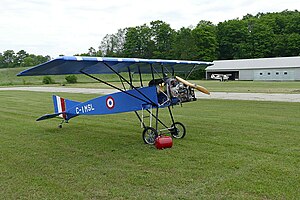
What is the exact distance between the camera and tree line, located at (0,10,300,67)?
88125 millimetres

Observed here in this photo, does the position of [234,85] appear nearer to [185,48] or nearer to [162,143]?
[162,143]

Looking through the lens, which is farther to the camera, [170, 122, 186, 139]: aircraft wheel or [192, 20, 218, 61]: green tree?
[192, 20, 218, 61]: green tree

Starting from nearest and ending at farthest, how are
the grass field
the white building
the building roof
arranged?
the grass field → the white building → the building roof

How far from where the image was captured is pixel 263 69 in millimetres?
63062

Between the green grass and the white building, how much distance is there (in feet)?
172

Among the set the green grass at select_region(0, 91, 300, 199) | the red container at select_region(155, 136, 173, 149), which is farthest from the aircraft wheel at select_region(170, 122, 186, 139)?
the red container at select_region(155, 136, 173, 149)

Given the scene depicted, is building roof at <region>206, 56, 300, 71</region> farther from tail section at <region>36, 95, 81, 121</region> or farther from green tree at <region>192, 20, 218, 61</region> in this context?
tail section at <region>36, 95, 81, 121</region>

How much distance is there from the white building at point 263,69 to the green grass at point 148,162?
52498 mm

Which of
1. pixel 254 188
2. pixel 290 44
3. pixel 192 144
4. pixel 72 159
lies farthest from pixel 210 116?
pixel 290 44

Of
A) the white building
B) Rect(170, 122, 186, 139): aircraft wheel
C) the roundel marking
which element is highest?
the roundel marking

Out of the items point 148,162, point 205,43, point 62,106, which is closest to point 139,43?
point 205,43

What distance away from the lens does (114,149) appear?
777 cm

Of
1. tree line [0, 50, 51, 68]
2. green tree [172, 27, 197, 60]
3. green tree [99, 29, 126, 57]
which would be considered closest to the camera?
green tree [172, 27, 197, 60]

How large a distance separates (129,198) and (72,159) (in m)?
2.61
